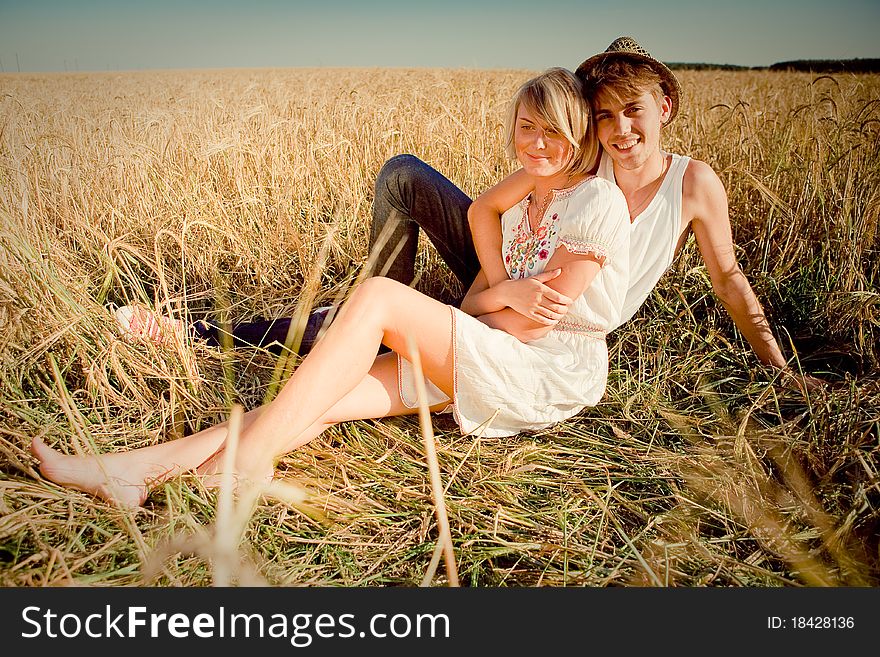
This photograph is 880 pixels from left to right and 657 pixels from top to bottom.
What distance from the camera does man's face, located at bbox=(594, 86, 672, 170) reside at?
1551 millimetres

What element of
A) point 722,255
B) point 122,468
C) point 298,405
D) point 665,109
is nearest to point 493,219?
point 665,109

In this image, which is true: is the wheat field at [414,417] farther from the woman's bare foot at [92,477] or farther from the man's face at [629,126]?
the man's face at [629,126]

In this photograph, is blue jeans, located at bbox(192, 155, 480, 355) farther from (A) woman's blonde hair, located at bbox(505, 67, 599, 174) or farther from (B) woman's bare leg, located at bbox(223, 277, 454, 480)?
(B) woman's bare leg, located at bbox(223, 277, 454, 480)

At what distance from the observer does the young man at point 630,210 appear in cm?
155

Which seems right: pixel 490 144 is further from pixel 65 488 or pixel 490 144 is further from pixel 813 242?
pixel 65 488

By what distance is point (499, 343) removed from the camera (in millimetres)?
1502

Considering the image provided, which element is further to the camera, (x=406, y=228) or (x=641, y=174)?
(x=406, y=228)

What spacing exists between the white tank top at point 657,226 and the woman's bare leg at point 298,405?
615 millimetres

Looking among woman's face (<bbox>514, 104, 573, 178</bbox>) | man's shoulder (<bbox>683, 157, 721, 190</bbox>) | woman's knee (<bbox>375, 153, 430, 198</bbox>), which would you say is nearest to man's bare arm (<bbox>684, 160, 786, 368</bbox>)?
man's shoulder (<bbox>683, 157, 721, 190</bbox>)

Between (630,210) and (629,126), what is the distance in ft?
0.79

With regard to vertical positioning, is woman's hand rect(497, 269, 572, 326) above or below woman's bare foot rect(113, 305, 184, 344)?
below

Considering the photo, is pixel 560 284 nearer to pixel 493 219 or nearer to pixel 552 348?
pixel 552 348

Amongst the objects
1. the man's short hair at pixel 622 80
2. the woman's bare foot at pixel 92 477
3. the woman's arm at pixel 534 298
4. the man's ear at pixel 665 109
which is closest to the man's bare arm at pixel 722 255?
the man's ear at pixel 665 109
